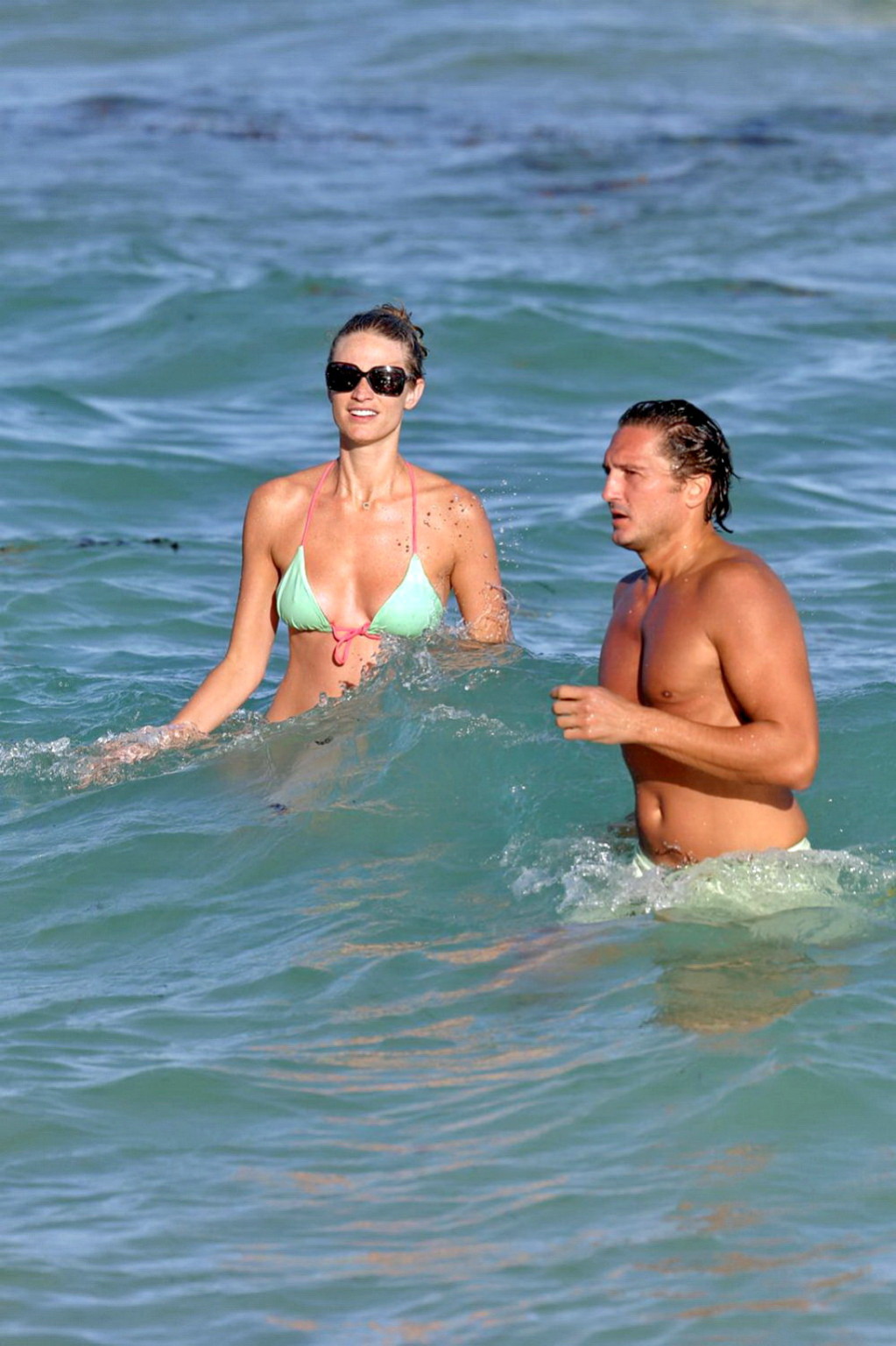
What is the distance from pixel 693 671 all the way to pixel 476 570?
186 cm

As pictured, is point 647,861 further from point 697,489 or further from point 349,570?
point 349,570

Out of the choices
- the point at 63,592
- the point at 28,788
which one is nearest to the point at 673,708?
the point at 28,788

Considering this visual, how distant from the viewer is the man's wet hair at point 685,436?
5246 millimetres

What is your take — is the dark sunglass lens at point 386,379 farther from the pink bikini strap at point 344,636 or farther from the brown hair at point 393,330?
the pink bikini strap at point 344,636

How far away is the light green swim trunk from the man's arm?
1.55 feet

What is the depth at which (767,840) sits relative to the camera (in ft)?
18.1

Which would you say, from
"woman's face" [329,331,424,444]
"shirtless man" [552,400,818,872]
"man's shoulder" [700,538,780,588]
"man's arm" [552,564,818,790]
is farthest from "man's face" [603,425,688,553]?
"woman's face" [329,331,424,444]

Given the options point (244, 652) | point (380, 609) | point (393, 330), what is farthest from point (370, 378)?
point (244, 652)

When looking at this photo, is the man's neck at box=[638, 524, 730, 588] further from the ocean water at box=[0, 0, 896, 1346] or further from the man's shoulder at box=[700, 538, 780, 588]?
the ocean water at box=[0, 0, 896, 1346]

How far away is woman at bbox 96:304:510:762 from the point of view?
23.0 feet

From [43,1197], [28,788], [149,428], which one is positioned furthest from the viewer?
[149,428]

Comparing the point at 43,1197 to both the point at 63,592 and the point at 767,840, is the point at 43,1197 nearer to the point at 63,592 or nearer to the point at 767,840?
the point at 767,840

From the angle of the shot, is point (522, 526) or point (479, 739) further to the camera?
point (522, 526)

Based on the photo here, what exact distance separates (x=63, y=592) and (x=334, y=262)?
771 cm
